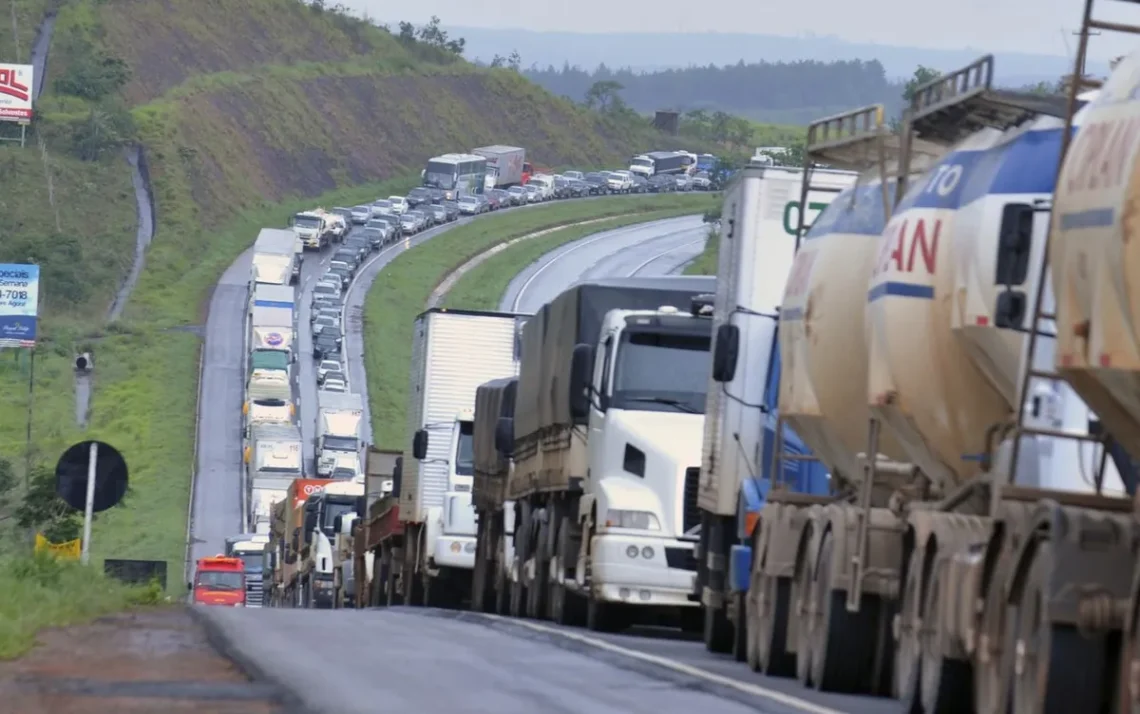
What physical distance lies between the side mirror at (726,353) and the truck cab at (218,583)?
38.6m

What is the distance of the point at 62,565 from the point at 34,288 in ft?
215

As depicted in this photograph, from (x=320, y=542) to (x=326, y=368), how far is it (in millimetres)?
44860

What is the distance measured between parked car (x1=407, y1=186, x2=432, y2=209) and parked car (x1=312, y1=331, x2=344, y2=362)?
41860 mm

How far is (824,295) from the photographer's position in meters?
16.0

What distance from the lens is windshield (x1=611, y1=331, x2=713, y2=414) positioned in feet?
74.6

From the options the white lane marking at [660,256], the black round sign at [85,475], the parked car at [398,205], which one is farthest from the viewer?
the parked car at [398,205]

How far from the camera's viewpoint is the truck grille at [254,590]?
5946 cm

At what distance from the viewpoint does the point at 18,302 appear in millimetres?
91062

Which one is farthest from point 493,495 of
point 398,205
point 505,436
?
point 398,205

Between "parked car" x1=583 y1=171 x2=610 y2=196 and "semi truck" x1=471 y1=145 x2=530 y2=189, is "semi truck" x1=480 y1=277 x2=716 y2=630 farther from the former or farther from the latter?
"parked car" x1=583 y1=171 x2=610 y2=196

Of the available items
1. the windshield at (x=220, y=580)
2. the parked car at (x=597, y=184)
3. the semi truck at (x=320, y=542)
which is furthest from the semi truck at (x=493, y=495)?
the parked car at (x=597, y=184)

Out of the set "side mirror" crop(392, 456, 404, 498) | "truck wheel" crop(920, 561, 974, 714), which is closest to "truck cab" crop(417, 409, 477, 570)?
"side mirror" crop(392, 456, 404, 498)

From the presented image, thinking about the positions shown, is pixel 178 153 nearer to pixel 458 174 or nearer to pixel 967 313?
pixel 458 174

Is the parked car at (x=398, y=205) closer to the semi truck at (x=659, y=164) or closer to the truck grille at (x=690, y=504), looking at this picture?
the semi truck at (x=659, y=164)
